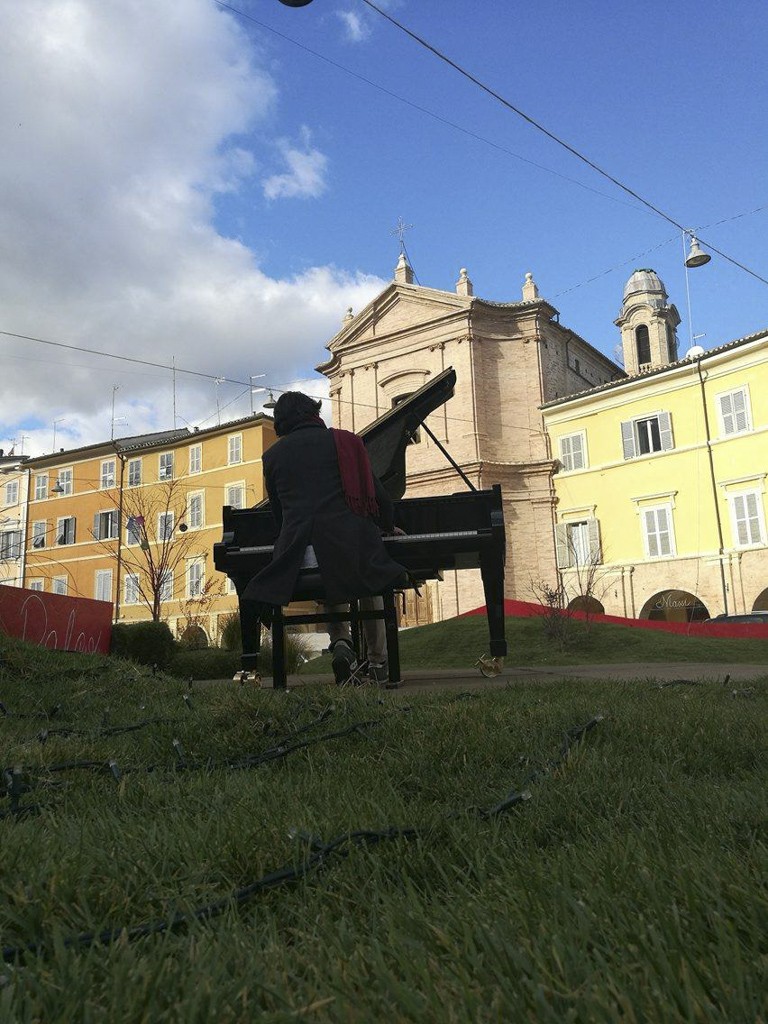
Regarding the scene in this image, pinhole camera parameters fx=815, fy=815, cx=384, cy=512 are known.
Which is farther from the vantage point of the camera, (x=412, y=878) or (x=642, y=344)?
(x=642, y=344)

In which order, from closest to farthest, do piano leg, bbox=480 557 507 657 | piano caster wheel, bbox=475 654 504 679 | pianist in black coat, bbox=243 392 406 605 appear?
pianist in black coat, bbox=243 392 406 605 → piano leg, bbox=480 557 507 657 → piano caster wheel, bbox=475 654 504 679

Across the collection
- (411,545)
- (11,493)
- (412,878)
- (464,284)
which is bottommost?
(412,878)

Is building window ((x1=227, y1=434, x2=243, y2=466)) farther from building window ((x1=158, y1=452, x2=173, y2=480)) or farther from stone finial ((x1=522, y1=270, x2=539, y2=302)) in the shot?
stone finial ((x1=522, y1=270, x2=539, y2=302))

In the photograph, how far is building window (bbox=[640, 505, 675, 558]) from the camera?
2756 centimetres

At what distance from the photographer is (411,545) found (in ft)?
17.1

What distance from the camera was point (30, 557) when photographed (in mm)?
43062

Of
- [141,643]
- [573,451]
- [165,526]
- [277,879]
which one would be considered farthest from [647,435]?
[277,879]

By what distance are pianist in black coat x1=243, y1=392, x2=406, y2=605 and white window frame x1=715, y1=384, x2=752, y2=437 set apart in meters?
24.4

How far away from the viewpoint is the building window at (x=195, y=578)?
37.2 m

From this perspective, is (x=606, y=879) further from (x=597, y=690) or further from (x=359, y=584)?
(x=359, y=584)

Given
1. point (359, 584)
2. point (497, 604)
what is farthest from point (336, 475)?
point (497, 604)

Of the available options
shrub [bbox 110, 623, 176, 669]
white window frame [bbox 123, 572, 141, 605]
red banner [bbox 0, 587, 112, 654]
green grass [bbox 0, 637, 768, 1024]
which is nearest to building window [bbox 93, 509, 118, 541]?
white window frame [bbox 123, 572, 141, 605]

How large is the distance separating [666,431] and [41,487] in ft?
107

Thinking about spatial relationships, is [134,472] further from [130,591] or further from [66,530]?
[130,591]
